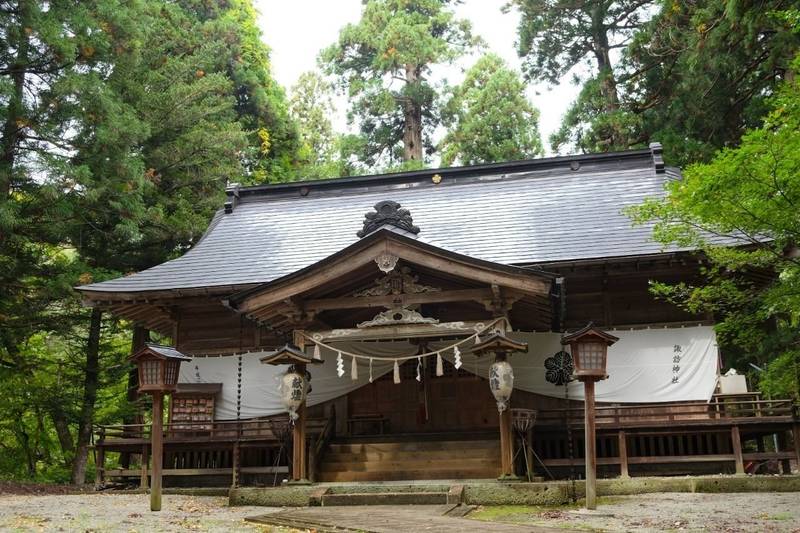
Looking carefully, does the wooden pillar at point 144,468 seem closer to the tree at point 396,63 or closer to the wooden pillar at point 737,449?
the wooden pillar at point 737,449

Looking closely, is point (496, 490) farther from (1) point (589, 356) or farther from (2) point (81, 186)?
(2) point (81, 186)

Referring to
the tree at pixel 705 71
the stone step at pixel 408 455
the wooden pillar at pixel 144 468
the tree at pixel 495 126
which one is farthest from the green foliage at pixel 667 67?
the wooden pillar at pixel 144 468

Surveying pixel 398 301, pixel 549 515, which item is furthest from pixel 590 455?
pixel 398 301

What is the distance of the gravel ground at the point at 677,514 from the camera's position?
323 inches

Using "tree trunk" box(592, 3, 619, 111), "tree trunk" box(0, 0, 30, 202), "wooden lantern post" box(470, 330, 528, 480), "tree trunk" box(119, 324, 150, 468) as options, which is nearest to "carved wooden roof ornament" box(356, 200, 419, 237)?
"wooden lantern post" box(470, 330, 528, 480)

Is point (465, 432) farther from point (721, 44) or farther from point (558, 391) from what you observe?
point (721, 44)

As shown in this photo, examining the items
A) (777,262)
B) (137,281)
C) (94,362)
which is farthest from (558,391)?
(94,362)

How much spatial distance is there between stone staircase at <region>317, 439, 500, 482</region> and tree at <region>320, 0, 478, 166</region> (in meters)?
21.9

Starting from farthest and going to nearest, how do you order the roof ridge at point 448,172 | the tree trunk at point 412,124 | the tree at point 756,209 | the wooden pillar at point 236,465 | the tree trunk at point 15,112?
the tree trunk at point 412,124 < the roof ridge at point 448,172 < the tree trunk at point 15,112 < the wooden pillar at point 236,465 < the tree at point 756,209

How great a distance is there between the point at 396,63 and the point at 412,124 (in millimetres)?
3000

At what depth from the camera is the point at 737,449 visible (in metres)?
13.0

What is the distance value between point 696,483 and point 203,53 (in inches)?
821

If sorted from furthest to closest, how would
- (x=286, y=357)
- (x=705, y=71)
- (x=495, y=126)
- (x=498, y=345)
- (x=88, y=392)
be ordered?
(x=495, y=126) < (x=88, y=392) < (x=705, y=71) < (x=286, y=357) < (x=498, y=345)

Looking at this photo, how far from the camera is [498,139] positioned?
3422 centimetres
